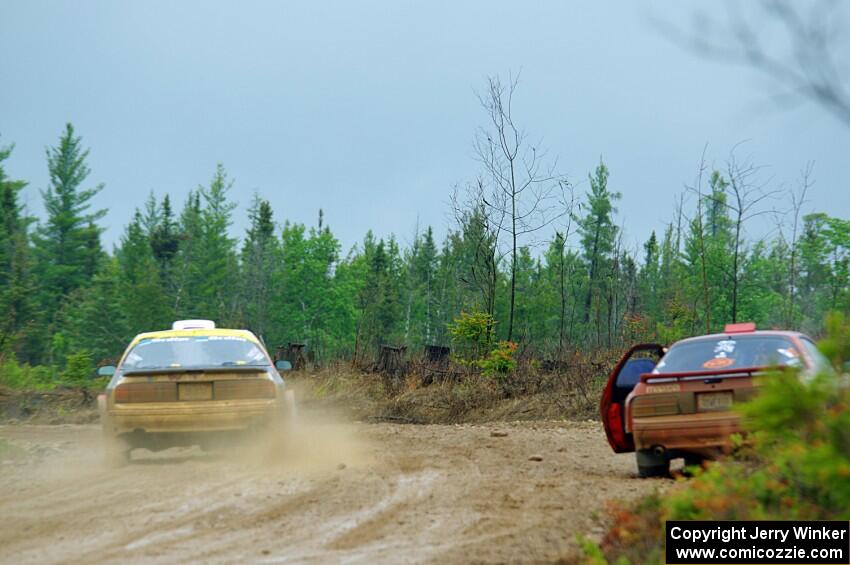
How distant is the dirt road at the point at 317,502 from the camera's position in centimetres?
694

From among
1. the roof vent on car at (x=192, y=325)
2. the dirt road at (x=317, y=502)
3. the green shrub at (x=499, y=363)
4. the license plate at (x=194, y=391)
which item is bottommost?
the dirt road at (x=317, y=502)

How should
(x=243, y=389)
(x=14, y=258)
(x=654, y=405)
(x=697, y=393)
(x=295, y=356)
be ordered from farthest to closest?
(x=14, y=258)
(x=295, y=356)
(x=243, y=389)
(x=654, y=405)
(x=697, y=393)

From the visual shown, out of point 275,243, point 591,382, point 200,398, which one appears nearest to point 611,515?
point 200,398

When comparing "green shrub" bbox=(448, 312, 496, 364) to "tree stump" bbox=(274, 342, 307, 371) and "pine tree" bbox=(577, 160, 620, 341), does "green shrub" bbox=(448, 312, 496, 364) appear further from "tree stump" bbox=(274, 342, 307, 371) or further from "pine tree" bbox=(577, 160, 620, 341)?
"pine tree" bbox=(577, 160, 620, 341)

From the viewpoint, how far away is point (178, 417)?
39.4ft

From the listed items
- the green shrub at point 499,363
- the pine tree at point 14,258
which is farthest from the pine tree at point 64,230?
the green shrub at point 499,363

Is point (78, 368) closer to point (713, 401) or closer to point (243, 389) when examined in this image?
point (243, 389)

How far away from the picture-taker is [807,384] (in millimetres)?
4777

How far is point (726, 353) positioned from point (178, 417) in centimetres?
625

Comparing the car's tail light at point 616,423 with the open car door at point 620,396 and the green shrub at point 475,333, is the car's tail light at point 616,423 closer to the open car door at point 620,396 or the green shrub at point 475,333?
Result: the open car door at point 620,396

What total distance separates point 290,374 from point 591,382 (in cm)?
856

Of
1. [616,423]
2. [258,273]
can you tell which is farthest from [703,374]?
[258,273]

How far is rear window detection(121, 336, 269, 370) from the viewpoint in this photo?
1270 cm

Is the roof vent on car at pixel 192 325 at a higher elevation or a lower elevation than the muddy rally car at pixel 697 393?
higher
